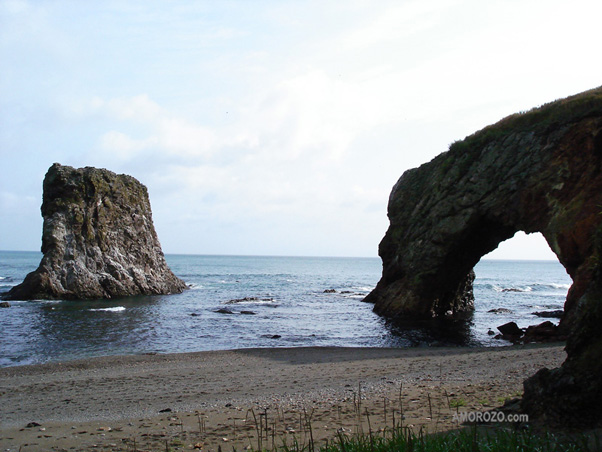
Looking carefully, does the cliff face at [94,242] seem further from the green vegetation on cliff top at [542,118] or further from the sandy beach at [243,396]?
the green vegetation on cliff top at [542,118]

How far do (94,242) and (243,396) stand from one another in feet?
120

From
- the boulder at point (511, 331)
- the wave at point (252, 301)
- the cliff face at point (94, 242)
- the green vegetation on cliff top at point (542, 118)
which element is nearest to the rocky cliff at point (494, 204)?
the green vegetation on cliff top at point (542, 118)

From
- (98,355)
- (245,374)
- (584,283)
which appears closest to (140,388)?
(245,374)

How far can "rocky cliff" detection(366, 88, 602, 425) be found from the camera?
19.7 meters

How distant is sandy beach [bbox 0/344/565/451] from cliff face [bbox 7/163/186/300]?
86.7 ft

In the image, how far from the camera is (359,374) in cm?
1290

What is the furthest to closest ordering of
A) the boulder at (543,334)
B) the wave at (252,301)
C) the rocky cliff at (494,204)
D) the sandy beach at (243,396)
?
the wave at (252,301) < the rocky cliff at (494,204) < the boulder at (543,334) < the sandy beach at (243,396)

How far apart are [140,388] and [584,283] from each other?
16.1 m

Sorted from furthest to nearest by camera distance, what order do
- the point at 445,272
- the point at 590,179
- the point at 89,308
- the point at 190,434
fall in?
1. the point at 89,308
2. the point at 445,272
3. the point at 590,179
4. the point at 190,434

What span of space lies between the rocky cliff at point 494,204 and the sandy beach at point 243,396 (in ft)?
17.4

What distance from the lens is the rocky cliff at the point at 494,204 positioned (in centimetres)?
1972

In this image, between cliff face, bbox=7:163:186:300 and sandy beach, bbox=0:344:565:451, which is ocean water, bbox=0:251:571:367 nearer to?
sandy beach, bbox=0:344:565:451

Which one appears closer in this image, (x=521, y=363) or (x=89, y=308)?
(x=521, y=363)

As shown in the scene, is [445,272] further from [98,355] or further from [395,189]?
[98,355]
